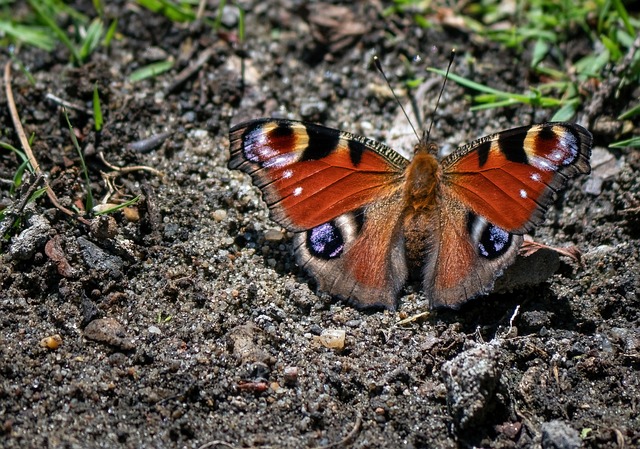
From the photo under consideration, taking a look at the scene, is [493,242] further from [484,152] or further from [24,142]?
[24,142]

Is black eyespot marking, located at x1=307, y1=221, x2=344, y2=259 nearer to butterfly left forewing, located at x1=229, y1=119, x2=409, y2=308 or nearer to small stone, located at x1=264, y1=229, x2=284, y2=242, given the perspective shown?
butterfly left forewing, located at x1=229, y1=119, x2=409, y2=308

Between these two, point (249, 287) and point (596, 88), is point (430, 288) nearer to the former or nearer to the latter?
point (249, 287)

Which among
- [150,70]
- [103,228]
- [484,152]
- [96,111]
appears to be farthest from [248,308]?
[150,70]

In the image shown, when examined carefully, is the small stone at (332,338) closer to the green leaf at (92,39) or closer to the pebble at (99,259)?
the pebble at (99,259)

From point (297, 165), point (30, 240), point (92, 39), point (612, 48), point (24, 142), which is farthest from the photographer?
point (92, 39)

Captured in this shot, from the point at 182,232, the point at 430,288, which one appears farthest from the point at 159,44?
the point at 430,288

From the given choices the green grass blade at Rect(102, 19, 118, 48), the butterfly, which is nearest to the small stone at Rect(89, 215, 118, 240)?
the butterfly

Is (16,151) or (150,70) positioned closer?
(16,151)

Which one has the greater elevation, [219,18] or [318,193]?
[219,18]
